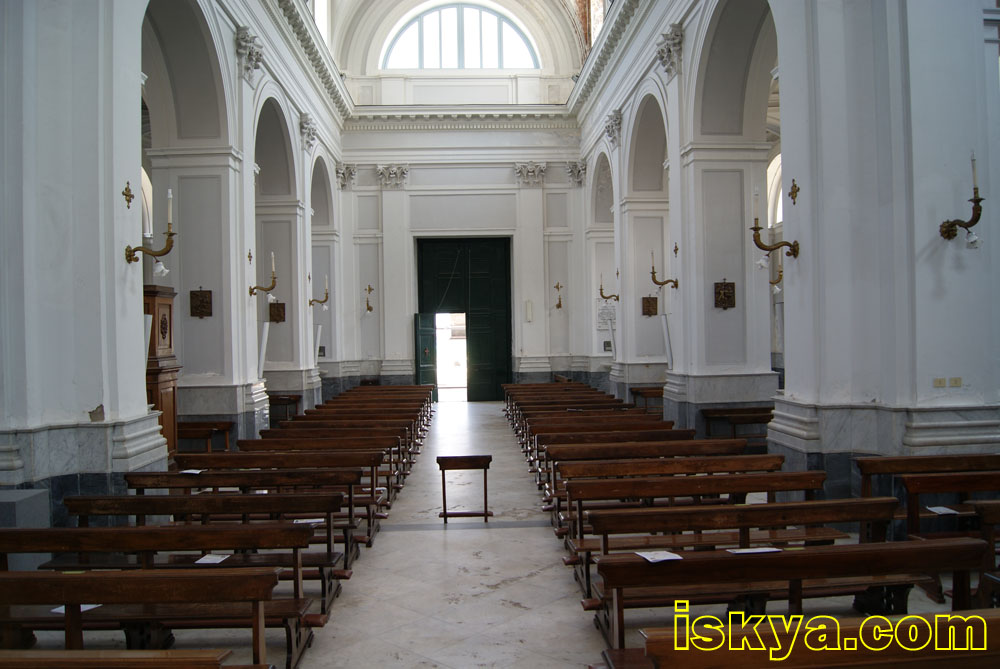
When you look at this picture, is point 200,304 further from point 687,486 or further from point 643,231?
point 643,231

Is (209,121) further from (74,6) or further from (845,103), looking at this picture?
(845,103)

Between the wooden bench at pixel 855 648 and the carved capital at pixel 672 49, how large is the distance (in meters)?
9.76

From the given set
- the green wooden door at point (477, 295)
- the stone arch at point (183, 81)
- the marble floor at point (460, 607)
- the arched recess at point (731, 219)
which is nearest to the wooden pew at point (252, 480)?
the marble floor at point (460, 607)

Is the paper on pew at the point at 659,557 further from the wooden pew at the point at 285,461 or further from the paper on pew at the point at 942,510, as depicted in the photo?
the wooden pew at the point at 285,461

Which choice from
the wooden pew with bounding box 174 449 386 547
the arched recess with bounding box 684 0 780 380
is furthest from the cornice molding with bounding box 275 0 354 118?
the wooden pew with bounding box 174 449 386 547

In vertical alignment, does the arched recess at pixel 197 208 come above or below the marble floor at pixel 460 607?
above

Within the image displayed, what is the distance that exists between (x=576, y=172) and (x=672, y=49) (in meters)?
9.41

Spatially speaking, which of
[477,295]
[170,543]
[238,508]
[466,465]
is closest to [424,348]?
[477,295]

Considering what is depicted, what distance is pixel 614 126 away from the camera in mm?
14906

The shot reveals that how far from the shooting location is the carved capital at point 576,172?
19938 mm

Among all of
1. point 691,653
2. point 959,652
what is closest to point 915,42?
point 959,652

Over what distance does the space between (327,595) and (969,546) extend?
3.65m

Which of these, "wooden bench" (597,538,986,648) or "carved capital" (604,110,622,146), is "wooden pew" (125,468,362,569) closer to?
"wooden bench" (597,538,986,648)

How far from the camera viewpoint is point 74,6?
6.09 meters
